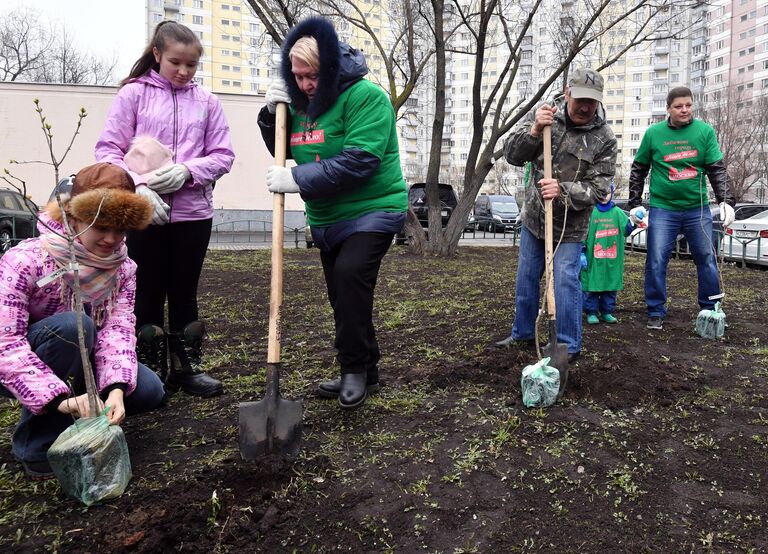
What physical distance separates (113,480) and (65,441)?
224 millimetres

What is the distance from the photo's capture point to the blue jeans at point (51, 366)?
218 cm

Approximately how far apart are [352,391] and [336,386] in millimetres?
265

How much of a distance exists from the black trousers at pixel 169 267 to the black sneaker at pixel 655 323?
11.7 ft

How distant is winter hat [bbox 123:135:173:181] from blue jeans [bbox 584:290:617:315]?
12.2 ft

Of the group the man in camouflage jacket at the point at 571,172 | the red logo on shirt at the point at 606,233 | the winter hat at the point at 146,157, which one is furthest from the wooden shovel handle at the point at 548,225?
the red logo on shirt at the point at 606,233

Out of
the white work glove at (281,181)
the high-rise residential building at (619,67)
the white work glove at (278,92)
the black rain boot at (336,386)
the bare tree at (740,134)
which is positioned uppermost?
the high-rise residential building at (619,67)

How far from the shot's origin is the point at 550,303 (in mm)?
3240

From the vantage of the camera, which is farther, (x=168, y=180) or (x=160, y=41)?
(x=160, y=41)

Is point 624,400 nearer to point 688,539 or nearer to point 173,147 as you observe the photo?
point 688,539

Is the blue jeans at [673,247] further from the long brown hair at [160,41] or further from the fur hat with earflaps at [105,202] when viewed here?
the fur hat with earflaps at [105,202]

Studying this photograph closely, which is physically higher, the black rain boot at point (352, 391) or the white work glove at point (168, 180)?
the white work glove at point (168, 180)

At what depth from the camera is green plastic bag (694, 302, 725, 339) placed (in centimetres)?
442

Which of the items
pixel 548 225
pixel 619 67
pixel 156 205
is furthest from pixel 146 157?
pixel 619 67

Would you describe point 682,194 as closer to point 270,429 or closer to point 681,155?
point 681,155
